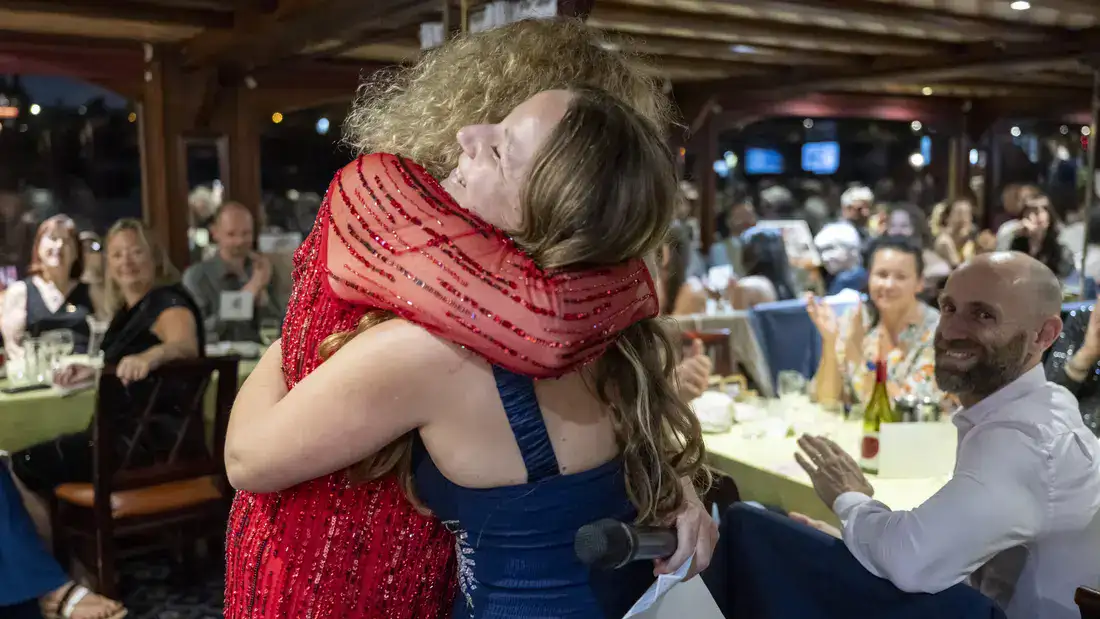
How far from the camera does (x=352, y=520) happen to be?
976 mm

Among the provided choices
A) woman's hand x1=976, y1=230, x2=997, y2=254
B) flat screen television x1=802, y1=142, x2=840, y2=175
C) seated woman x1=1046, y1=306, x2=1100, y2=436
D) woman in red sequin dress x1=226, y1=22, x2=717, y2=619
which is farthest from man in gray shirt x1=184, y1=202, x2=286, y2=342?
flat screen television x1=802, y1=142, x2=840, y2=175

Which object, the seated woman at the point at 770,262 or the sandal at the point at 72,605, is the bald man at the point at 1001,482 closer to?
the sandal at the point at 72,605

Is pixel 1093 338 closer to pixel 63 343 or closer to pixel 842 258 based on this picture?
pixel 842 258

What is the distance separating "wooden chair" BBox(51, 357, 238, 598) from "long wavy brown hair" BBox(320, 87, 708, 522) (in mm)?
2402

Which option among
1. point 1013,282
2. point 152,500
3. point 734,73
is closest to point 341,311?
point 1013,282

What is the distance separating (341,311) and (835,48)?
534 centimetres

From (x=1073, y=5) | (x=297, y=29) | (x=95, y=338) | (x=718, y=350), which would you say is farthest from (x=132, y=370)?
(x=1073, y=5)

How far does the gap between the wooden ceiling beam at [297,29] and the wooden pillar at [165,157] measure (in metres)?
0.33

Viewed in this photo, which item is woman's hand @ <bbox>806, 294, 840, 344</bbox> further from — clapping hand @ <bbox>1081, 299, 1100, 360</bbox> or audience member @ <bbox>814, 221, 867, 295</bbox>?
audience member @ <bbox>814, 221, 867, 295</bbox>

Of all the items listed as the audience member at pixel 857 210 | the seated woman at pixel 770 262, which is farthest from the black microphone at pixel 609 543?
the audience member at pixel 857 210

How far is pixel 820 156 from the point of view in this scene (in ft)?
36.1

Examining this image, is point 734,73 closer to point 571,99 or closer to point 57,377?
point 57,377

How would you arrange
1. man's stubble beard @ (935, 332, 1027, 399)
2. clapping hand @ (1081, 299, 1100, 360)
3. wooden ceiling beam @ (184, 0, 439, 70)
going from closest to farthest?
1. man's stubble beard @ (935, 332, 1027, 399)
2. clapping hand @ (1081, 299, 1100, 360)
3. wooden ceiling beam @ (184, 0, 439, 70)

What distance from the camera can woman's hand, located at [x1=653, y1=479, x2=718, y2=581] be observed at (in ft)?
3.24
